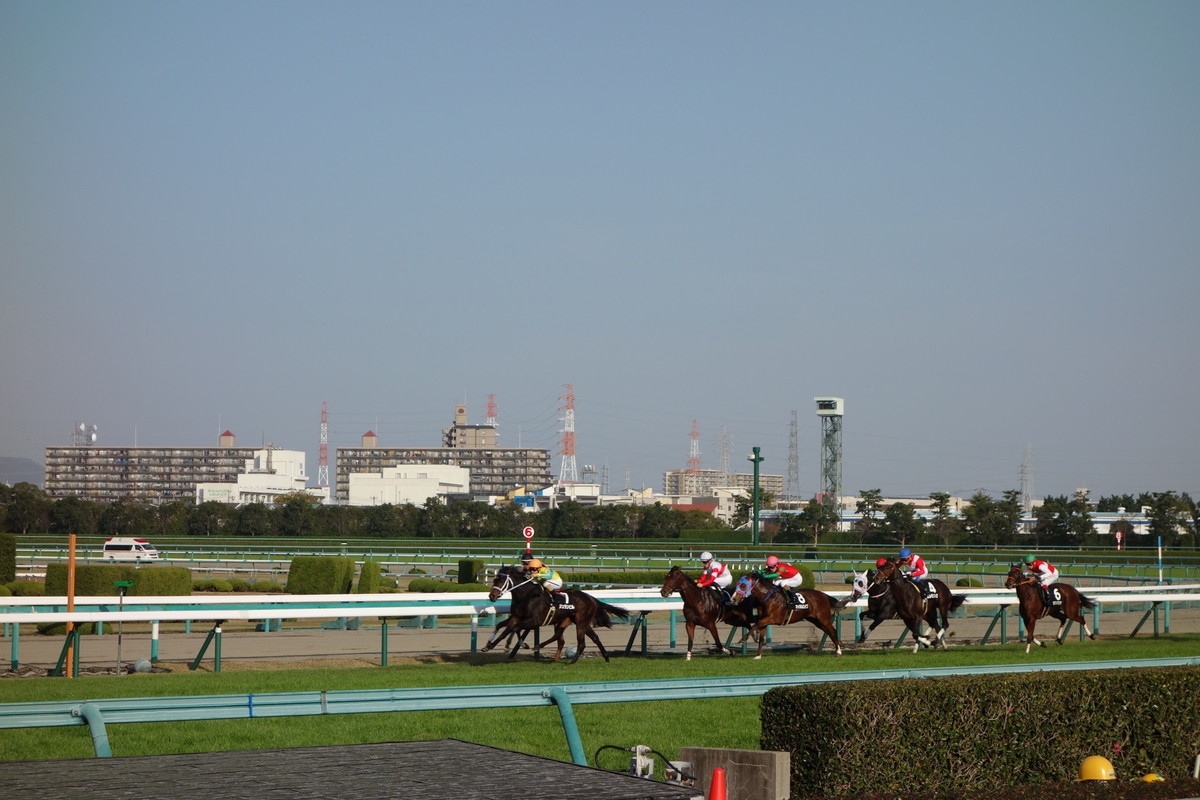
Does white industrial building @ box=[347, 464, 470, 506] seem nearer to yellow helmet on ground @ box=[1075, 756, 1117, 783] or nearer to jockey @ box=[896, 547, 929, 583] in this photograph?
jockey @ box=[896, 547, 929, 583]

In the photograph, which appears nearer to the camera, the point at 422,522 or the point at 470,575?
the point at 470,575

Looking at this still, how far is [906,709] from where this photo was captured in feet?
20.5

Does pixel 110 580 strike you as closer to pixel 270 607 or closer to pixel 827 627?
pixel 270 607

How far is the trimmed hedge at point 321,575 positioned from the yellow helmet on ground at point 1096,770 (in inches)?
866

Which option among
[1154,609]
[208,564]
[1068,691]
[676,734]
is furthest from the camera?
[208,564]

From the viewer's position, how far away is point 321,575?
27.7m

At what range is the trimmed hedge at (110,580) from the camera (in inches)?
861

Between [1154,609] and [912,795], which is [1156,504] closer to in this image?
[1154,609]

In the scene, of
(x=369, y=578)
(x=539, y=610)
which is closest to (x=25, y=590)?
(x=369, y=578)

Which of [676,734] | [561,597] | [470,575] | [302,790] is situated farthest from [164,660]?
[470,575]

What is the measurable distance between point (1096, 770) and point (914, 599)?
11.7m

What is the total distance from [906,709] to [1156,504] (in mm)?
69774

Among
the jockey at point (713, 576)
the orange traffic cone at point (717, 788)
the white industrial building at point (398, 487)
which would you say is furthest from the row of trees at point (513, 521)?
the white industrial building at point (398, 487)

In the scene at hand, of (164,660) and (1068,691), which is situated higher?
(1068,691)
